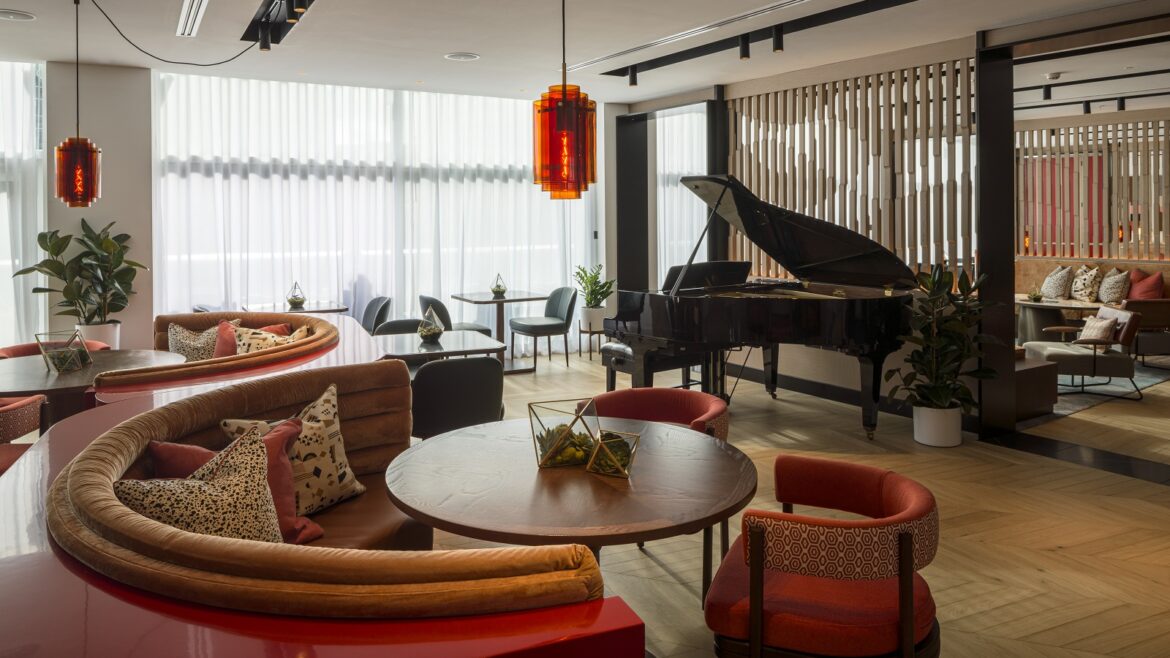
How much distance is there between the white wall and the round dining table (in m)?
3.05

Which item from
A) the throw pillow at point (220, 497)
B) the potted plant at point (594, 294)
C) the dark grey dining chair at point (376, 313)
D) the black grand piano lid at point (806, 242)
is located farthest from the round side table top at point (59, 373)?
the potted plant at point (594, 294)

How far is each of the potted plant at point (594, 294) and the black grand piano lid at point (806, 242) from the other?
3.61 meters

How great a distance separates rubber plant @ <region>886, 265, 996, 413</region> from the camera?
5.95 m

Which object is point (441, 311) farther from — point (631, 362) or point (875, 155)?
point (875, 155)

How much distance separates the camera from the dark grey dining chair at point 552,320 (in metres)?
9.04

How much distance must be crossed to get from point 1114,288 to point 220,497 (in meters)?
10.4

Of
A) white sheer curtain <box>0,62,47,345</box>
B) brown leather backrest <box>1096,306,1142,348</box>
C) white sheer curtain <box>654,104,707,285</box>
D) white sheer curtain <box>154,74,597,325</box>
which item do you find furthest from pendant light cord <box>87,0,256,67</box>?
brown leather backrest <box>1096,306,1142,348</box>

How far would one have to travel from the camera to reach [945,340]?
5973mm

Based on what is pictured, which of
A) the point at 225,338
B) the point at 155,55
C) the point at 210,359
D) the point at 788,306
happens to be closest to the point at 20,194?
the point at 155,55

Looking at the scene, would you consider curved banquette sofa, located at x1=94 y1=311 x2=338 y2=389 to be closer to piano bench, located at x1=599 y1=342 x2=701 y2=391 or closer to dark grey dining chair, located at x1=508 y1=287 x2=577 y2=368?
piano bench, located at x1=599 y1=342 x2=701 y2=391

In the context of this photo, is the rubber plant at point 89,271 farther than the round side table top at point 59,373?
Yes

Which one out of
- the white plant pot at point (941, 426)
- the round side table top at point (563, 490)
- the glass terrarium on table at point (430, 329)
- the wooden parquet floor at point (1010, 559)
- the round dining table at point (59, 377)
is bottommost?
the wooden parquet floor at point (1010, 559)

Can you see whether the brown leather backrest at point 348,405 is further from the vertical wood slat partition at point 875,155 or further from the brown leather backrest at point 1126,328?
the brown leather backrest at point 1126,328

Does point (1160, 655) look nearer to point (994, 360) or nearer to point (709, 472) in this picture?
point (709, 472)
